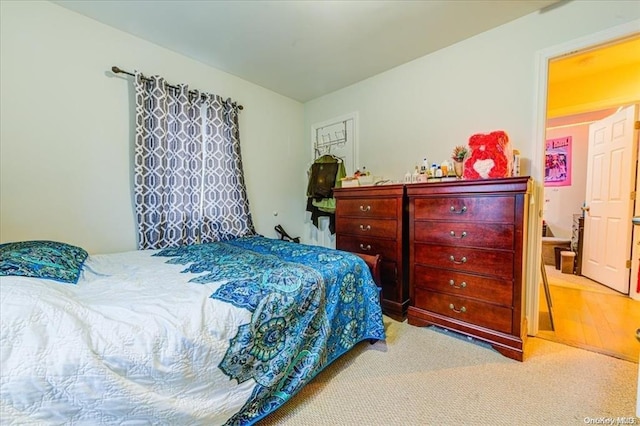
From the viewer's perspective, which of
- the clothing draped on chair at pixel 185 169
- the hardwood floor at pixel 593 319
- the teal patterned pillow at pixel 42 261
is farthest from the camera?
the clothing draped on chair at pixel 185 169

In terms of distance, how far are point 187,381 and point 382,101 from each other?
2.85 metres

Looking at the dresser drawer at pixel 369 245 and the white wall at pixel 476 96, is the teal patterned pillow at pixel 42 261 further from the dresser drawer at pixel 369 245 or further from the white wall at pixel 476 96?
the white wall at pixel 476 96

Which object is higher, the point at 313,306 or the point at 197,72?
the point at 197,72

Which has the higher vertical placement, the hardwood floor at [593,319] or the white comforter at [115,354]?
the white comforter at [115,354]

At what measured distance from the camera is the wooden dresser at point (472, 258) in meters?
1.66

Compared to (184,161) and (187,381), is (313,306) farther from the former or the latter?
(184,161)

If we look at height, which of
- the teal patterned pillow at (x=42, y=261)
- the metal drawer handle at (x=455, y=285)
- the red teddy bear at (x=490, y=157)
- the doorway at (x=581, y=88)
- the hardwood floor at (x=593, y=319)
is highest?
the doorway at (x=581, y=88)

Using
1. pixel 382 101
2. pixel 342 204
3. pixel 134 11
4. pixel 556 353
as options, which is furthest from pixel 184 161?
pixel 556 353

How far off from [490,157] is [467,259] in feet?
2.37

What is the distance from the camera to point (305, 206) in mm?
3664

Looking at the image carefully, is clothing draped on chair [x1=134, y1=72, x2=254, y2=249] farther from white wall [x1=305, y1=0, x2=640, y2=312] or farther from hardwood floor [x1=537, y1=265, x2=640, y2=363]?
hardwood floor [x1=537, y1=265, x2=640, y2=363]

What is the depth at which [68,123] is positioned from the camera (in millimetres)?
1894

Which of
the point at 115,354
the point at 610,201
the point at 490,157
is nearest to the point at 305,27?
the point at 490,157

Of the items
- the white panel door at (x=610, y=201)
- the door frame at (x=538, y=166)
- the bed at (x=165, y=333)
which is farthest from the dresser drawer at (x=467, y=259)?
the white panel door at (x=610, y=201)
